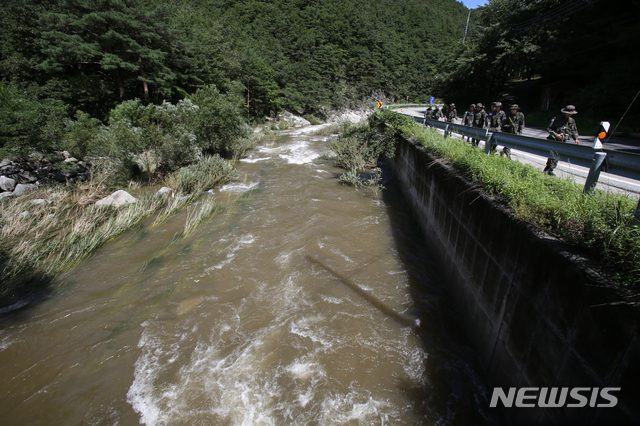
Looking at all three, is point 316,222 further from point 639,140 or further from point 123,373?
point 639,140

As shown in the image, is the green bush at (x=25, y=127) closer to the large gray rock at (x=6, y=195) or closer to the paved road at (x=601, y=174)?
the large gray rock at (x=6, y=195)

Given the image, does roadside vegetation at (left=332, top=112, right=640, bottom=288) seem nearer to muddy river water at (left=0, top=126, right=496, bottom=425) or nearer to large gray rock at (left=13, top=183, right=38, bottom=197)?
muddy river water at (left=0, top=126, right=496, bottom=425)

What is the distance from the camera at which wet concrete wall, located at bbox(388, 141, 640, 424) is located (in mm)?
1970

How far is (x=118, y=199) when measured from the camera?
898 centimetres

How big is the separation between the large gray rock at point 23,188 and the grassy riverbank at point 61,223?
0.34m

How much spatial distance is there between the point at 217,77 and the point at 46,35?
522 inches

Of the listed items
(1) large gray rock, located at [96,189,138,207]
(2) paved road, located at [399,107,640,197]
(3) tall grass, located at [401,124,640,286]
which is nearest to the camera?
(3) tall grass, located at [401,124,640,286]

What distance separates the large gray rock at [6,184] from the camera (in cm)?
853

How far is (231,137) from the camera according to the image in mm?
15484

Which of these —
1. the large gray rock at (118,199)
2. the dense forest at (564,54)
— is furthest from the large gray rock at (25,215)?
the dense forest at (564,54)

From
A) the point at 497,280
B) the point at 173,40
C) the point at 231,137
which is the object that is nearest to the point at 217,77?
the point at 173,40

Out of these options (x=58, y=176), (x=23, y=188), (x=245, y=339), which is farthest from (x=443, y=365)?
(x=58, y=176)

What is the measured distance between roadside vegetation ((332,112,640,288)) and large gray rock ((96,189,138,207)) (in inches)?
370

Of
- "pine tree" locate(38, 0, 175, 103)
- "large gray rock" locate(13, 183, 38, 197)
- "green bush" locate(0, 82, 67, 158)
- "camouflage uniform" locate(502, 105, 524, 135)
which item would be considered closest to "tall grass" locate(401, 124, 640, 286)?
"camouflage uniform" locate(502, 105, 524, 135)
